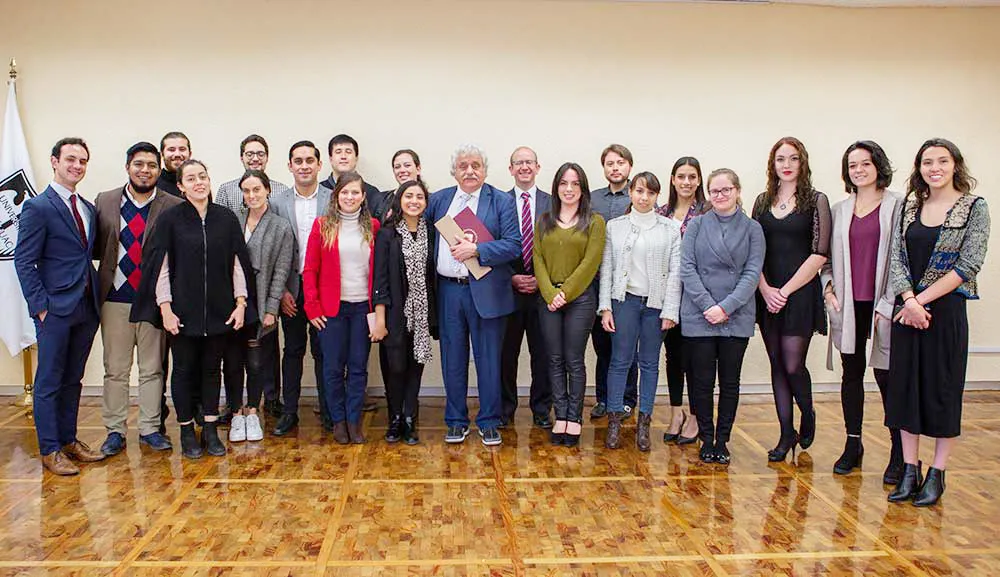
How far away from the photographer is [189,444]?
416 centimetres

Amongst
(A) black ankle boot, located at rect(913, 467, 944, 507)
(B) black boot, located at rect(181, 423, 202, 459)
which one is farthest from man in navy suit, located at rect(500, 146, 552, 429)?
(A) black ankle boot, located at rect(913, 467, 944, 507)

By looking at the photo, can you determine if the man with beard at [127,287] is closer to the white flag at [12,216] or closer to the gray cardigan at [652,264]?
the white flag at [12,216]

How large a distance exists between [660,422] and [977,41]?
3925 mm

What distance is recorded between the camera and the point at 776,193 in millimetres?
4035

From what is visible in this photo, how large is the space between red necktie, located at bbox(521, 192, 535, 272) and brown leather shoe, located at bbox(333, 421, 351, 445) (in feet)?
4.53

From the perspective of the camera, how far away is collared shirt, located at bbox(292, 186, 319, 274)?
457cm

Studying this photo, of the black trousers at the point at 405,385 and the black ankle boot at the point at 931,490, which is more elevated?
the black trousers at the point at 405,385

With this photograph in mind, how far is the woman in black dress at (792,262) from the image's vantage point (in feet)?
12.8

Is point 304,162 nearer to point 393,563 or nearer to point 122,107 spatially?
point 122,107

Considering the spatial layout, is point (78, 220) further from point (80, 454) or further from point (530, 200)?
point (530, 200)

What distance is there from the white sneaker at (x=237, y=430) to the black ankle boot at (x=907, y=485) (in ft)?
11.0

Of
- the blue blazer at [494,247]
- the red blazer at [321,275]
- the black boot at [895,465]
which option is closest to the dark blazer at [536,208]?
the blue blazer at [494,247]

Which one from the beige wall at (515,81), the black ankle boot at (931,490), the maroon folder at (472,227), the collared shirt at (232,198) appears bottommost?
the black ankle boot at (931,490)

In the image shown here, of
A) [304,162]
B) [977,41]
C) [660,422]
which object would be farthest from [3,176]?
[977,41]
